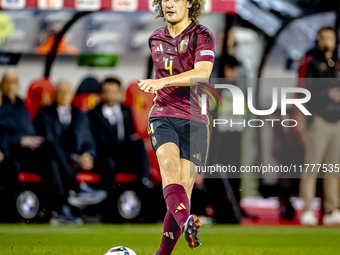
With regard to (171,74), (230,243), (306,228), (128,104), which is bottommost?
(306,228)

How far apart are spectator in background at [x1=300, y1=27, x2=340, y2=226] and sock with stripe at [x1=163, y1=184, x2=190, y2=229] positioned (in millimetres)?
3493

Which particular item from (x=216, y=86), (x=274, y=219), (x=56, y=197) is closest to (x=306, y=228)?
(x=274, y=219)

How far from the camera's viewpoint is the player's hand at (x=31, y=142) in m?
5.92

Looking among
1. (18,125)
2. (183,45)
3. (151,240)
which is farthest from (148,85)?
(18,125)

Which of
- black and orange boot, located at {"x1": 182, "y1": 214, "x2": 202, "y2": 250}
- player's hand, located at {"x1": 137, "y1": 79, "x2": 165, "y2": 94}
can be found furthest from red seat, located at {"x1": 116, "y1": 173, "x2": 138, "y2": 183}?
black and orange boot, located at {"x1": 182, "y1": 214, "x2": 202, "y2": 250}

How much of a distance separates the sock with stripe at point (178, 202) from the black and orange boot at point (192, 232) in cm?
13

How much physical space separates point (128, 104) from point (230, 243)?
232 cm

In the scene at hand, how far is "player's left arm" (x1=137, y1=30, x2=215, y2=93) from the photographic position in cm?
292

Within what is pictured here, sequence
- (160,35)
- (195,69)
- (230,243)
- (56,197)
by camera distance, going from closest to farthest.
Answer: (195,69)
(160,35)
(230,243)
(56,197)

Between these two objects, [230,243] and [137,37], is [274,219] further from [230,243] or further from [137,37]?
[137,37]

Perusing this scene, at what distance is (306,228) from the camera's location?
5.93 meters

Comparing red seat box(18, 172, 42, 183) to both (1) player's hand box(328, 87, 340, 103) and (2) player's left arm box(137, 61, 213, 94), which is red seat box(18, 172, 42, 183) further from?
(1) player's hand box(328, 87, 340, 103)

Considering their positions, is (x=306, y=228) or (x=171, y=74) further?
(x=306, y=228)

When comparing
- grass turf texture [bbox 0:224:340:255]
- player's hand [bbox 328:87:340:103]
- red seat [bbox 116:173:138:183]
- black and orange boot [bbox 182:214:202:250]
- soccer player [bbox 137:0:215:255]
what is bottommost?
grass turf texture [bbox 0:224:340:255]
